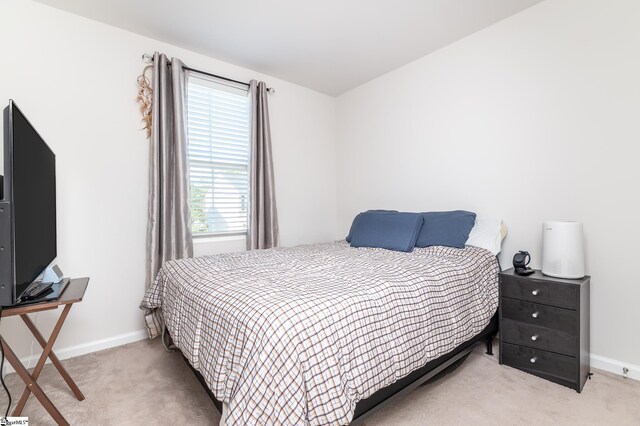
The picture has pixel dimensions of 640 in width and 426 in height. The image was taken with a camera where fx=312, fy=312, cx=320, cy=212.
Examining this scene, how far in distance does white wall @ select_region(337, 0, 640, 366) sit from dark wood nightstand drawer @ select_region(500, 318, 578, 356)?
46 cm

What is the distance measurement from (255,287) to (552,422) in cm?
159

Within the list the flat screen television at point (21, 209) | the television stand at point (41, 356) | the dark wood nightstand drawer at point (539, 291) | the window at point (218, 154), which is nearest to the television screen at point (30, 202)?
the flat screen television at point (21, 209)

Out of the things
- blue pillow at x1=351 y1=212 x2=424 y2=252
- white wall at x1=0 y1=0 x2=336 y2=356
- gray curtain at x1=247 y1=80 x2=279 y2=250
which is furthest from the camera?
gray curtain at x1=247 y1=80 x2=279 y2=250

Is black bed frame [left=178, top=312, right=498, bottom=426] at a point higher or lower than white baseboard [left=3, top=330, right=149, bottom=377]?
higher

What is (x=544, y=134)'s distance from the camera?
2254mm

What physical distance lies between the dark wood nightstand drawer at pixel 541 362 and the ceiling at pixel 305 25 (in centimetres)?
238

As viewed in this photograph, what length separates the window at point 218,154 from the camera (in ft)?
9.62

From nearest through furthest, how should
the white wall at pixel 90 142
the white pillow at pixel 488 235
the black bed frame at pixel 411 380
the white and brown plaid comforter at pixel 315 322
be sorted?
the white and brown plaid comforter at pixel 315 322 < the black bed frame at pixel 411 380 < the white wall at pixel 90 142 < the white pillow at pixel 488 235

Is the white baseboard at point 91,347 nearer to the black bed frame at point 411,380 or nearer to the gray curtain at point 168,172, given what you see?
the gray curtain at point 168,172

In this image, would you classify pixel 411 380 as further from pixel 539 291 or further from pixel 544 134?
Answer: pixel 544 134

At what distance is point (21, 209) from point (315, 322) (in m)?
1.30

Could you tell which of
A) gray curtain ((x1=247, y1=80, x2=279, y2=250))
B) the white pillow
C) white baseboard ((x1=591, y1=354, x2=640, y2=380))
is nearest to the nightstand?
white baseboard ((x1=591, y1=354, x2=640, y2=380))

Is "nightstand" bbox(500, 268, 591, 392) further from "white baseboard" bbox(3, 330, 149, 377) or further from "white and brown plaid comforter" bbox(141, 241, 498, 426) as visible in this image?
"white baseboard" bbox(3, 330, 149, 377)

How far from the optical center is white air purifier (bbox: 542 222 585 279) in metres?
1.91
